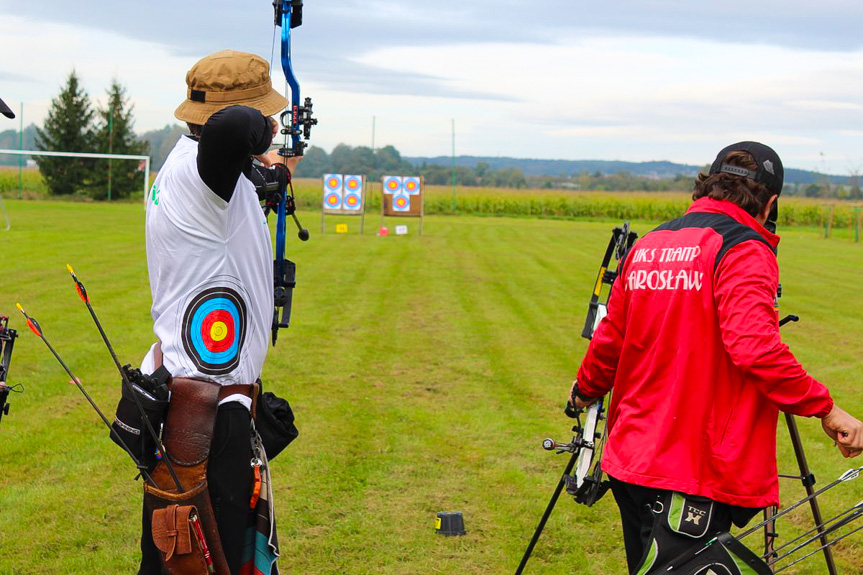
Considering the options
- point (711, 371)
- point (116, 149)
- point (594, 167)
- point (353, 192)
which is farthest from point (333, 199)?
point (594, 167)

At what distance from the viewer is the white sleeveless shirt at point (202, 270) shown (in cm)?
238

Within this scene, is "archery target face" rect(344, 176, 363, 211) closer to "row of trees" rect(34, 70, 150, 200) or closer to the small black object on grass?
"row of trees" rect(34, 70, 150, 200)

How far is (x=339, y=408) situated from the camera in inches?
256

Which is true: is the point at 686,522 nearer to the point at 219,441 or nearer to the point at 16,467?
the point at 219,441

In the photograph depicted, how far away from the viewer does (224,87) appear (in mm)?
2557

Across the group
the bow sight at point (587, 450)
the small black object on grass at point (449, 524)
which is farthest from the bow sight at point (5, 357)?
the small black object on grass at point (449, 524)

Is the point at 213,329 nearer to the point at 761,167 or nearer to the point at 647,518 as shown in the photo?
the point at 647,518

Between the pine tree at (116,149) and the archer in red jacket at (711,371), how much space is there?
114 feet

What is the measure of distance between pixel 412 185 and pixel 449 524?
74.5ft

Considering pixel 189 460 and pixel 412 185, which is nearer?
pixel 189 460

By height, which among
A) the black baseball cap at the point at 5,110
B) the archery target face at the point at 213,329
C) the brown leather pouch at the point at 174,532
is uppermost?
the black baseball cap at the point at 5,110

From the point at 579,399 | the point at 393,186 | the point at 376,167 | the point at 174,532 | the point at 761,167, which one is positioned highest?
the point at 376,167

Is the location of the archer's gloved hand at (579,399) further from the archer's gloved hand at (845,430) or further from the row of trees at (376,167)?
the row of trees at (376,167)

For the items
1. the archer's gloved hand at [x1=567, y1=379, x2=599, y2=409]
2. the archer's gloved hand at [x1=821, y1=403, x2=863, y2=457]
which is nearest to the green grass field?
the archer's gloved hand at [x1=567, y1=379, x2=599, y2=409]
